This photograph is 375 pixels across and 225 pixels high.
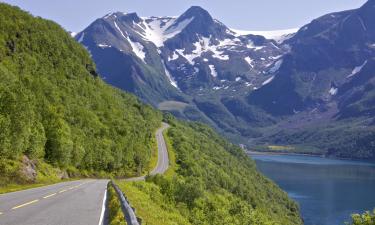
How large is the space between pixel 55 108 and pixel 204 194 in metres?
35.1

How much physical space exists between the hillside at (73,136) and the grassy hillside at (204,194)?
21 centimetres

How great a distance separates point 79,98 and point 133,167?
18841 mm

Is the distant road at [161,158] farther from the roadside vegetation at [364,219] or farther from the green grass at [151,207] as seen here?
the roadside vegetation at [364,219]

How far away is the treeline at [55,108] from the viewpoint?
55.4 m

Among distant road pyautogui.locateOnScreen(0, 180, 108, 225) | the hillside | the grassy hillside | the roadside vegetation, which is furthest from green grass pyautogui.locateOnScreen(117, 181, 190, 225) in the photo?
the roadside vegetation

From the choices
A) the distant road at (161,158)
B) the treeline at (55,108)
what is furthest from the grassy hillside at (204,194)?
the treeline at (55,108)

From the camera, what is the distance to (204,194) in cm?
5481

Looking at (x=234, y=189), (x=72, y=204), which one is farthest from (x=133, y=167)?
(x=72, y=204)

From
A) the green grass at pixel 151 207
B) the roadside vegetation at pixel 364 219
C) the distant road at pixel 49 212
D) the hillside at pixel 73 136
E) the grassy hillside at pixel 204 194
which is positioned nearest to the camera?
the distant road at pixel 49 212

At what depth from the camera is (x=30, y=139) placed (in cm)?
5891

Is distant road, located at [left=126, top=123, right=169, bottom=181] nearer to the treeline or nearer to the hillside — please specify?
the hillside

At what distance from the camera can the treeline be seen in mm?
55400

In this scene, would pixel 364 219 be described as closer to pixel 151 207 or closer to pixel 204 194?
pixel 151 207

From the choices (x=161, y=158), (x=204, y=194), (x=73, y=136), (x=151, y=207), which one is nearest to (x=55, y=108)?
(x=73, y=136)
